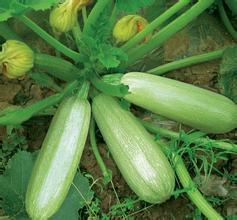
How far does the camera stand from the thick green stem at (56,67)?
2455 mm

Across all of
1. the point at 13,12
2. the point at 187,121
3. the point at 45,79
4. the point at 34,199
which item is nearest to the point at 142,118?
the point at 187,121

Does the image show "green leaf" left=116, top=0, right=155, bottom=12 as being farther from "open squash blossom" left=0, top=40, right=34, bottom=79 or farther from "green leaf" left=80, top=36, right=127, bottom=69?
"open squash blossom" left=0, top=40, right=34, bottom=79

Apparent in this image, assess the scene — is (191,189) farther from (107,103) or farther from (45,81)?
(45,81)

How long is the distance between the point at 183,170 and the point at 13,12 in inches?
36.3

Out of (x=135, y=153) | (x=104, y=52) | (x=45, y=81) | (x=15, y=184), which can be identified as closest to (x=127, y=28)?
(x=104, y=52)

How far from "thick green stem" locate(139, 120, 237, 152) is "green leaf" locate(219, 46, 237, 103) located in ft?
0.69

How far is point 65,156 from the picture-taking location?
2.30 meters

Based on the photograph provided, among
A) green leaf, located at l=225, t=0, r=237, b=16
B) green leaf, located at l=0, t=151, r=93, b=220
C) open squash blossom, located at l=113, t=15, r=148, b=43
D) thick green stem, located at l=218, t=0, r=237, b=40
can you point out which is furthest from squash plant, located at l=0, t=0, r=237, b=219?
thick green stem, located at l=218, t=0, r=237, b=40

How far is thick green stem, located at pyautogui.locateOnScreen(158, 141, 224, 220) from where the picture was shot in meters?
2.31

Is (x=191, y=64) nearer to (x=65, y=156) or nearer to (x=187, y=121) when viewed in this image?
(x=187, y=121)

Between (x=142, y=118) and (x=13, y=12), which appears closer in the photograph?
(x=13, y=12)

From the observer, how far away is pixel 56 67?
99.7 inches

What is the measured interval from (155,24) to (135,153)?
51cm

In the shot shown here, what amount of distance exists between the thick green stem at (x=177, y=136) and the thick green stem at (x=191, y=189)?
0.05 meters
